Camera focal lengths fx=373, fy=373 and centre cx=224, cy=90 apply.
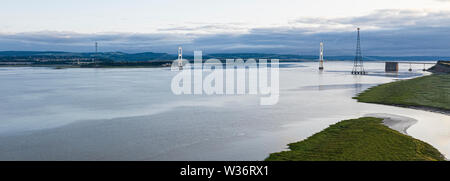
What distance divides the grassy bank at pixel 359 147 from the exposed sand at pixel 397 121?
114cm

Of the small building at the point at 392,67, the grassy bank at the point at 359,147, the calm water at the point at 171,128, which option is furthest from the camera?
the small building at the point at 392,67

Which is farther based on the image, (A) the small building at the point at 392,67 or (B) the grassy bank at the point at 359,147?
(A) the small building at the point at 392,67

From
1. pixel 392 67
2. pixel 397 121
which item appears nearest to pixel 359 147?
pixel 397 121

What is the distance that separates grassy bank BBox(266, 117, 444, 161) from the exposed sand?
114 cm

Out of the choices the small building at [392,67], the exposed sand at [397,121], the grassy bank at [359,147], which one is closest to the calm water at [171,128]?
the exposed sand at [397,121]

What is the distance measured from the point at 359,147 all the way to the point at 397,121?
5393 mm

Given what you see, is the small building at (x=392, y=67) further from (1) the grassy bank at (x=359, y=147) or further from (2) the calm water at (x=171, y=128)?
(1) the grassy bank at (x=359, y=147)

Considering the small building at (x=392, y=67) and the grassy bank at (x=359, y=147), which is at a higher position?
the small building at (x=392, y=67)

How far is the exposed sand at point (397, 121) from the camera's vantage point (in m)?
12.7
